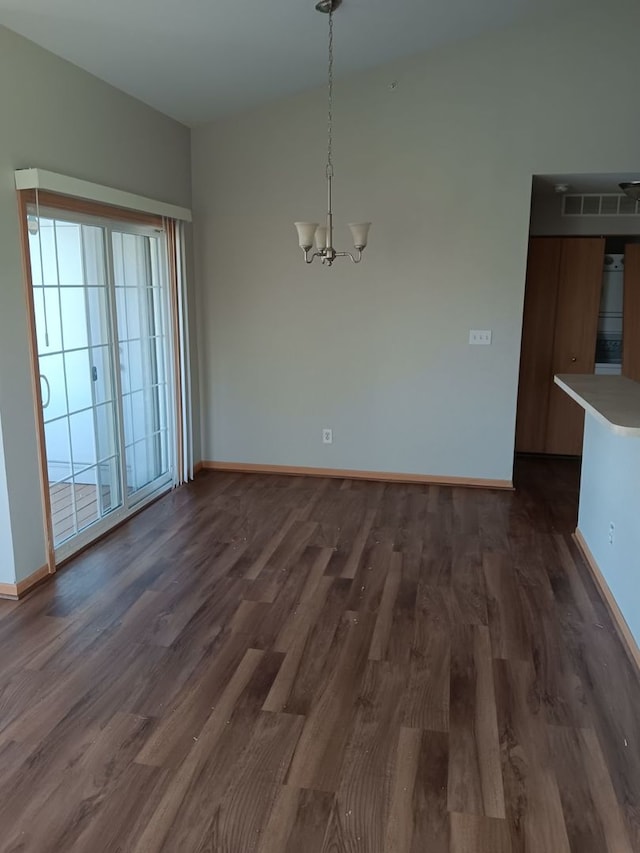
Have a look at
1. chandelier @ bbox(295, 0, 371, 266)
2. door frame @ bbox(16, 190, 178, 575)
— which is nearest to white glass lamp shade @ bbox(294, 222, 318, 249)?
chandelier @ bbox(295, 0, 371, 266)

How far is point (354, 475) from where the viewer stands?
553 cm

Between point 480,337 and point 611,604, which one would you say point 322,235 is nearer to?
point 480,337

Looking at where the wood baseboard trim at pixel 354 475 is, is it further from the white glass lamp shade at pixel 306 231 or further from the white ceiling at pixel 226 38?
the white ceiling at pixel 226 38

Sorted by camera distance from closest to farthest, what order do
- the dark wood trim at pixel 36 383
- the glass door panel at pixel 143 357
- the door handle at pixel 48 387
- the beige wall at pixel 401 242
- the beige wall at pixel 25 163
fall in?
the beige wall at pixel 25 163, the dark wood trim at pixel 36 383, the door handle at pixel 48 387, the glass door panel at pixel 143 357, the beige wall at pixel 401 242

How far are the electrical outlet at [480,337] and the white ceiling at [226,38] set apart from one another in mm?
2109

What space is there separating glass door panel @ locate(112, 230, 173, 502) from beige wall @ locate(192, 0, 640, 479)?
0.56m

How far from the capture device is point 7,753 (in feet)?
7.45

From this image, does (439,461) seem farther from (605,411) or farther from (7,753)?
(7,753)

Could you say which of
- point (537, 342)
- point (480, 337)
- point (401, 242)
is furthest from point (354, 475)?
point (537, 342)

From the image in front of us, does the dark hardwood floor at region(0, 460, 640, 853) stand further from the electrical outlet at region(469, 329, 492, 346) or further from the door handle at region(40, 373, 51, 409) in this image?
the electrical outlet at region(469, 329, 492, 346)

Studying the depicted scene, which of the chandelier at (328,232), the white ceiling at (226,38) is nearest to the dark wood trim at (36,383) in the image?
the white ceiling at (226,38)

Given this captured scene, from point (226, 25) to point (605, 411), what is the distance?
2937mm

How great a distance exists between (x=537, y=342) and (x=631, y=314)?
83 cm

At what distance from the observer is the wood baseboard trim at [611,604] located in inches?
112
